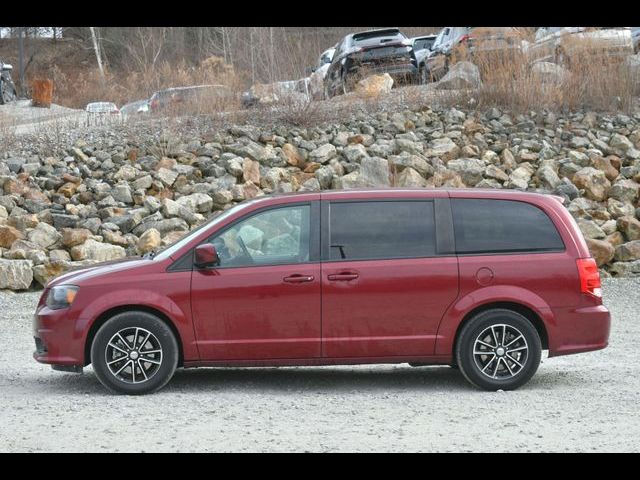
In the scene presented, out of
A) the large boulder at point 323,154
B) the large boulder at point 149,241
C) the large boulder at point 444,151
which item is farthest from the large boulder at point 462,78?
the large boulder at point 149,241

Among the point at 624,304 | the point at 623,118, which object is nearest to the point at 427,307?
the point at 624,304

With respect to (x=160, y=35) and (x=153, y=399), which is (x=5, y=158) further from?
(x=160, y=35)

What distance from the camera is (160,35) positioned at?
5947 centimetres

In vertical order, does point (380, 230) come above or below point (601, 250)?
above

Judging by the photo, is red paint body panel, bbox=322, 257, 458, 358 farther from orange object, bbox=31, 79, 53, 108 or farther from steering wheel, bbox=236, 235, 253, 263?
orange object, bbox=31, 79, 53, 108

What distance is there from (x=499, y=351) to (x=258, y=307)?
6.43 feet

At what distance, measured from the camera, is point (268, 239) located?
339 inches

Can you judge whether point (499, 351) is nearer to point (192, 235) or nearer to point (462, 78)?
point (192, 235)

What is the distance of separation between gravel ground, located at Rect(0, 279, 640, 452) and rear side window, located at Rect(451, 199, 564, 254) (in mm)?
1167

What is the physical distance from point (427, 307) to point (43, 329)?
3084 mm

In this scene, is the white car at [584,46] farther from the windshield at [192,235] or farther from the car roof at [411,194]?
the windshield at [192,235]

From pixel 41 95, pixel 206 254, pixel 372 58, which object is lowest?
pixel 206 254

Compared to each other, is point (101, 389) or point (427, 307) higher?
point (427, 307)

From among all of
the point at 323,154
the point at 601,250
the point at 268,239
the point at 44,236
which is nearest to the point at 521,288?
the point at 268,239
